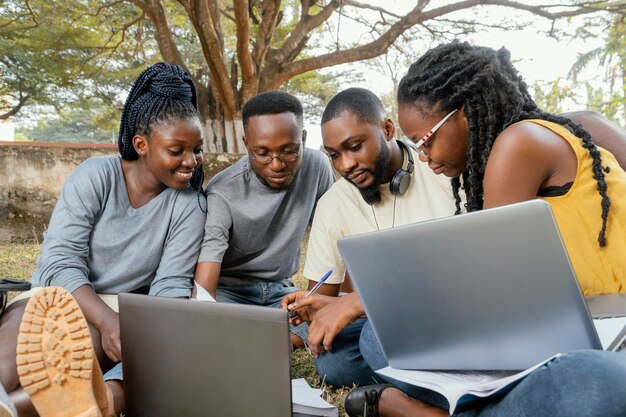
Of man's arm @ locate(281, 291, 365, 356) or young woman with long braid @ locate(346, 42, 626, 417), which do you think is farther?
man's arm @ locate(281, 291, 365, 356)

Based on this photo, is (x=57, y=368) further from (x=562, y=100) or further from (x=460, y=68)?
(x=562, y=100)

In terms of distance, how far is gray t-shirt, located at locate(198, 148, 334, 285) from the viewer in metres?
2.74

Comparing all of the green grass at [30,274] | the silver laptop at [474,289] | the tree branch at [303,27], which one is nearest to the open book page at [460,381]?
the silver laptop at [474,289]

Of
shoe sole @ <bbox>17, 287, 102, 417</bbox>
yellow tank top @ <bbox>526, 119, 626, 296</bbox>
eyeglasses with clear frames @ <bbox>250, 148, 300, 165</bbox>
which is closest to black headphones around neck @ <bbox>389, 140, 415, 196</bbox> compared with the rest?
eyeglasses with clear frames @ <bbox>250, 148, 300, 165</bbox>

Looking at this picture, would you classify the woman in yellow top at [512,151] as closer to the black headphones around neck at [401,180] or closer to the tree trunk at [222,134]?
the black headphones around neck at [401,180]

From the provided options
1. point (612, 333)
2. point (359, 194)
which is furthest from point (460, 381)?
point (359, 194)

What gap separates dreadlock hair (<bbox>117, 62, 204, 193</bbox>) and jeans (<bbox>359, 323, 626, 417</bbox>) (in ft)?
5.92

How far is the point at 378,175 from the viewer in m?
2.30

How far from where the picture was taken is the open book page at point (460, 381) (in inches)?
47.9

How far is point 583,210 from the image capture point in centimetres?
150

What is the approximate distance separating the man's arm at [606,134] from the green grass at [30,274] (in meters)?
1.28

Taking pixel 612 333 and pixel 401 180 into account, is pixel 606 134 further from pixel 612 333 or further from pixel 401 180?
pixel 612 333

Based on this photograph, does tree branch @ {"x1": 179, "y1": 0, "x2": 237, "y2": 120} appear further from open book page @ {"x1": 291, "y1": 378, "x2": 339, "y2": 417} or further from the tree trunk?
open book page @ {"x1": 291, "y1": 378, "x2": 339, "y2": 417}

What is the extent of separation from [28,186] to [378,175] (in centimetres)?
500
